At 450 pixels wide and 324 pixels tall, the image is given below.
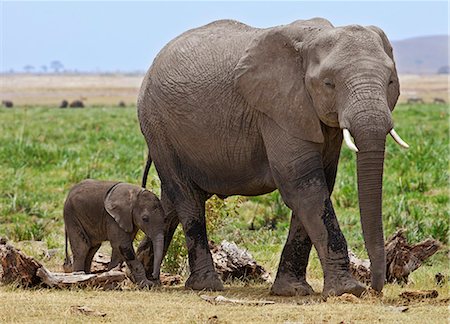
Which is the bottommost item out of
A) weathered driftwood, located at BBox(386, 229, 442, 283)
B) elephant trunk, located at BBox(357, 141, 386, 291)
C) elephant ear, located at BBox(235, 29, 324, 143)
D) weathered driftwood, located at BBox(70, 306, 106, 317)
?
weathered driftwood, located at BBox(70, 306, 106, 317)

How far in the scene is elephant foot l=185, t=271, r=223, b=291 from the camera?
9.58m

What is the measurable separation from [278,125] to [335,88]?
0.76 meters

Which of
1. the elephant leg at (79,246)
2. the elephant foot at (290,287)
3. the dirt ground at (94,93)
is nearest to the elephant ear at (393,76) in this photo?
the elephant foot at (290,287)

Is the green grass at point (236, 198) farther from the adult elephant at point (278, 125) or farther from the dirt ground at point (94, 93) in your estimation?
the dirt ground at point (94, 93)

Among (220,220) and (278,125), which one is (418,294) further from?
(220,220)

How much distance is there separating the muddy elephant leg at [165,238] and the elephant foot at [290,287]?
1.30 meters

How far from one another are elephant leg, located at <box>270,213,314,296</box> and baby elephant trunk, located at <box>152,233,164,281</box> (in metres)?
1.02

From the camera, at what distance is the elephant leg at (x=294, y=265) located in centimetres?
909

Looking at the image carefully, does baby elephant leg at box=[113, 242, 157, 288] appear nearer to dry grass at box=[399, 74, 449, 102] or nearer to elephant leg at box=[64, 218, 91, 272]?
elephant leg at box=[64, 218, 91, 272]

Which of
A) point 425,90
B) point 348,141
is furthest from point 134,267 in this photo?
point 425,90

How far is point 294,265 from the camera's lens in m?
9.19

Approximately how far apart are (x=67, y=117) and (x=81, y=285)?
2885 cm

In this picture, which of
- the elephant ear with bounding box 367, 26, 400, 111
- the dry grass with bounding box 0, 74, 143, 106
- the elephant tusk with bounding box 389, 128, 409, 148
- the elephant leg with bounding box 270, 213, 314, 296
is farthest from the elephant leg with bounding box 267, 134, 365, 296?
the dry grass with bounding box 0, 74, 143, 106

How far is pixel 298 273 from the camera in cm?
919
